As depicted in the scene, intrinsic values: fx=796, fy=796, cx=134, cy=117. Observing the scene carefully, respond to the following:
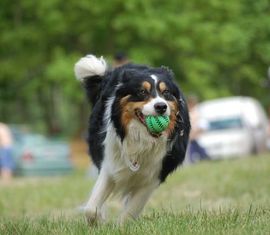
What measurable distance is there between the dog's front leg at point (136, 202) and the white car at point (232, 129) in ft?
55.9

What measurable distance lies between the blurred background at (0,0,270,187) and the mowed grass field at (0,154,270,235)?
10.4 metres

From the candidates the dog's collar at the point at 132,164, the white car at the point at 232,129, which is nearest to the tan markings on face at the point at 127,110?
the dog's collar at the point at 132,164

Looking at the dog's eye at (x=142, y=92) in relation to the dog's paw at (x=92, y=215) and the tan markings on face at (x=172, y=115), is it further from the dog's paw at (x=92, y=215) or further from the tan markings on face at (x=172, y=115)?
the dog's paw at (x=92, y=215)

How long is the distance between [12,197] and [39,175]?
37.7 ft

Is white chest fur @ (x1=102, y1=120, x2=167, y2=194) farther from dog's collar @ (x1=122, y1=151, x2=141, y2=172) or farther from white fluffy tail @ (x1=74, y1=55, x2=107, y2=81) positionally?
white fluffy tail @ (x1=74, y1=55, x2=107, y2=81)

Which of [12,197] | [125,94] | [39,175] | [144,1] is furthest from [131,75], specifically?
[144,1]

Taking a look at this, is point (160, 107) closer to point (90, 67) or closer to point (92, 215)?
point (92, 215)

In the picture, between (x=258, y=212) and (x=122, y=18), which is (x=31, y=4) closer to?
(x=122, y=18)

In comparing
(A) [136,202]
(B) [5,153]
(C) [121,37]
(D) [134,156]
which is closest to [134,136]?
(D) [134,156]

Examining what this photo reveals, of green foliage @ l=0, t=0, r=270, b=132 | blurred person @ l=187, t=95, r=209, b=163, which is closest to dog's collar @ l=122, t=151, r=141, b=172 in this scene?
blurred person @ l=187, t=95, r=209, b=163

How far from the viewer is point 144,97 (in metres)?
6.90

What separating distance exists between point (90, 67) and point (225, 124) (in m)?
17.5

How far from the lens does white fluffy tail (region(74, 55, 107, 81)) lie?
8281 mm

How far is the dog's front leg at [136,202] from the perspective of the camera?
7.55m
